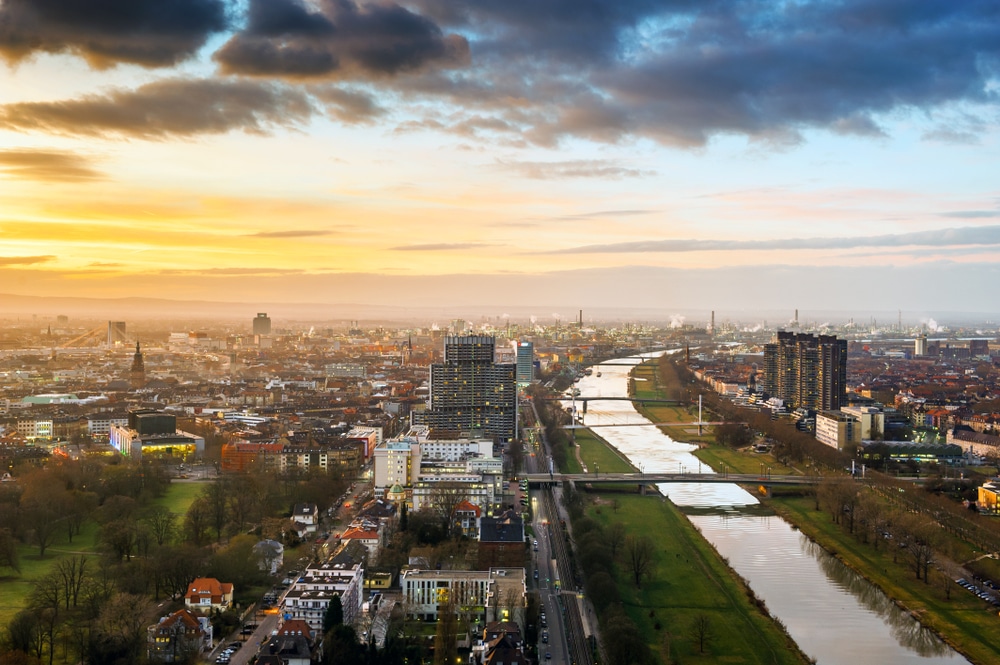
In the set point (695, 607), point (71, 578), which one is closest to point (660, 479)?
point (695, 607)

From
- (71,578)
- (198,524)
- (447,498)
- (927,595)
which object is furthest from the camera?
(447,498)

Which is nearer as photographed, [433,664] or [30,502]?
[433,664]

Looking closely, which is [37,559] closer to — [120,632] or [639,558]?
[120,632]

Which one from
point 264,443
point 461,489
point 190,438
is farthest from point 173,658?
point 190,438

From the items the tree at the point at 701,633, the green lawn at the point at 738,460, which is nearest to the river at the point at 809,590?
the tree at the point at 701,633

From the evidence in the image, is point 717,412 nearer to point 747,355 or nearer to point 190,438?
point 190,438

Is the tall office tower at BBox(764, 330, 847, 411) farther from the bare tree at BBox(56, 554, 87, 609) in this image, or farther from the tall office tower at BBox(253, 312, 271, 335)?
the tall office tower at BBox(253, 312, 271, 335)

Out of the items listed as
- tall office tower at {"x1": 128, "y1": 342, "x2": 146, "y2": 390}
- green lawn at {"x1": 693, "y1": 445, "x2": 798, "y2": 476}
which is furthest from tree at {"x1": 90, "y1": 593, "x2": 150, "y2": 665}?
tall office tower at {"x1": 128, "y1": 342, "x2": 146, "y2": 390}
